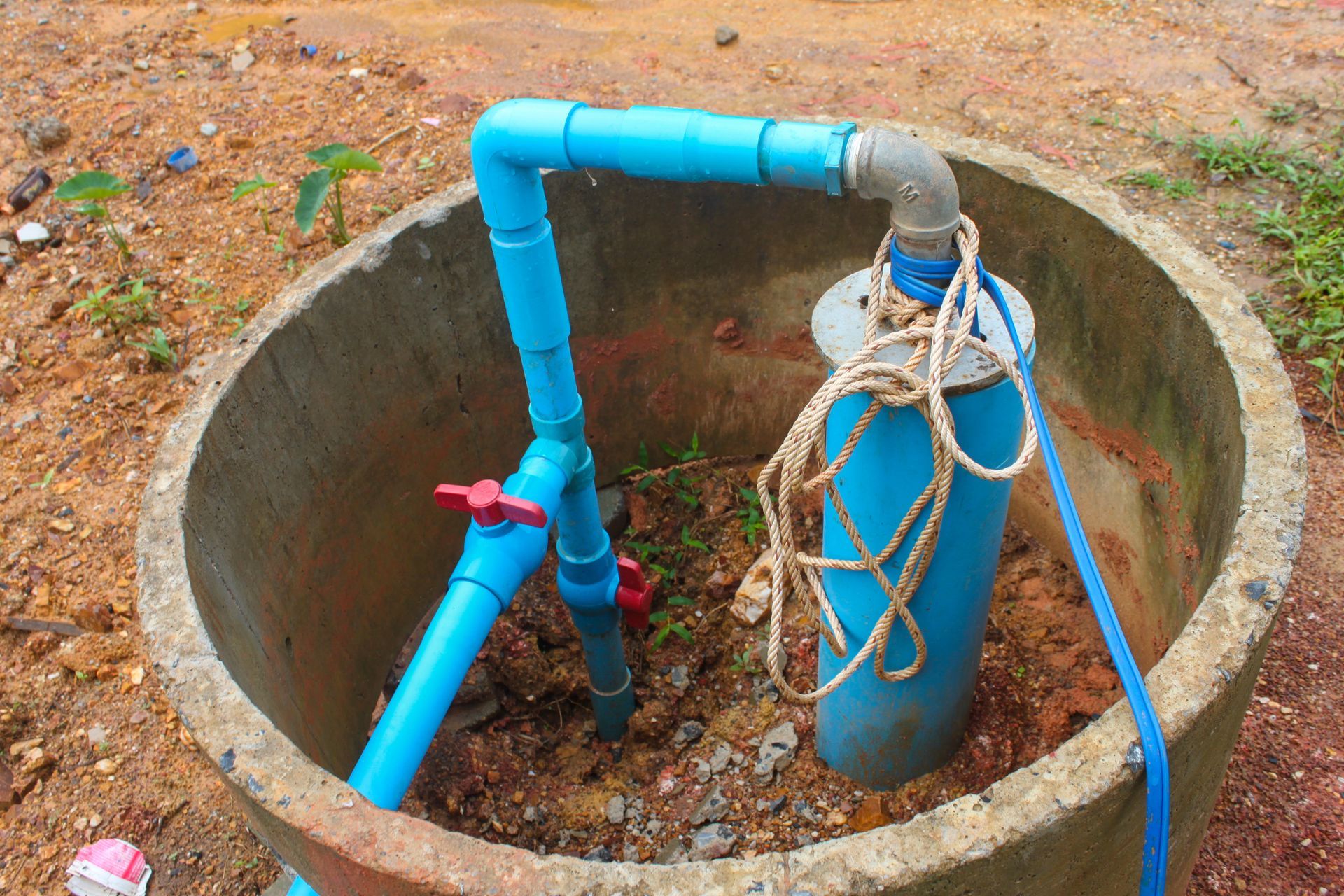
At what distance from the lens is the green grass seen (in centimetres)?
331

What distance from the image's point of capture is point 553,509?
222cm

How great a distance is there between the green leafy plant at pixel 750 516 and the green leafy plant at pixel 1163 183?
198 cm

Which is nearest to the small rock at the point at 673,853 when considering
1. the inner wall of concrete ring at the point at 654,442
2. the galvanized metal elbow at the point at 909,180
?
the inner wall of concrete ring at the point at 654,442

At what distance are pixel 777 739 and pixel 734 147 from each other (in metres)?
1.72

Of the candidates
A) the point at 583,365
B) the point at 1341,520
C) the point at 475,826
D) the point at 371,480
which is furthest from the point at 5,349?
the point at 1341,520

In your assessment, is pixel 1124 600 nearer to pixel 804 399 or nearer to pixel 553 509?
pixel 804 399

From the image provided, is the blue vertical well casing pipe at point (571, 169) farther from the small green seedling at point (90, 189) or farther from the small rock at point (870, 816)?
the small green seedling at point (90, 189)

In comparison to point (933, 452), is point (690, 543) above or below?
below

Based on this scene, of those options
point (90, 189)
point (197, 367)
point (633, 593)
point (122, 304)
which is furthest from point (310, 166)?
point (633, 593)

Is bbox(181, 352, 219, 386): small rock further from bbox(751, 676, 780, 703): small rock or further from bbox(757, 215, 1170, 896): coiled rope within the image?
bbox(757, 215, 1170, 896): coiled rope

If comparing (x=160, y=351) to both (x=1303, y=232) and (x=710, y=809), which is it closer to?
(x=710, y=809)

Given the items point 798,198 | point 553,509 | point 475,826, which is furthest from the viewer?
point 798,198

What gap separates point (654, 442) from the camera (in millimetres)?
3668

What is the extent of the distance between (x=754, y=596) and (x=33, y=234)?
3.35 meters
